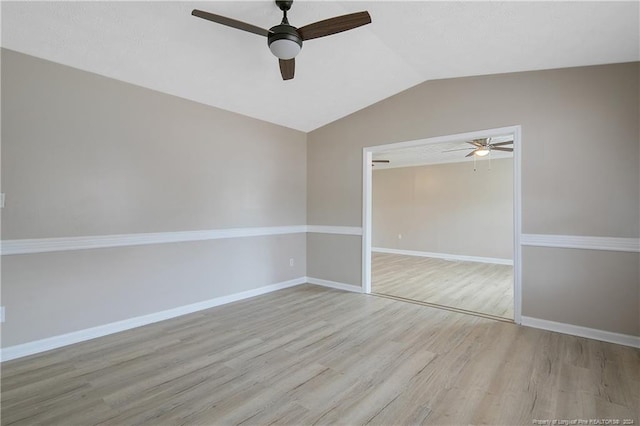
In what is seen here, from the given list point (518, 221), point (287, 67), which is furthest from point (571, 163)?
point (287, 67)

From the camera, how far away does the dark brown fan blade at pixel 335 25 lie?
86.1 inches

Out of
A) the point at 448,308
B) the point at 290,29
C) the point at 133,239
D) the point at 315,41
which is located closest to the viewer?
the point at 290,29

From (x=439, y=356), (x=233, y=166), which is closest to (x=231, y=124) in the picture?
(x=233, y=166)

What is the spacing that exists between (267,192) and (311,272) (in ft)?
5.29

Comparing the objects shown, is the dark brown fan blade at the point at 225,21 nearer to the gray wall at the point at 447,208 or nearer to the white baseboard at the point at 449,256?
the gray wall at the point at 447,208

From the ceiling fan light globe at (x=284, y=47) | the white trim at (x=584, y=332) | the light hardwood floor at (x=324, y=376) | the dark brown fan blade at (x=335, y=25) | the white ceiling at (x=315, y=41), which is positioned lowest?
the light hardwood floor at (x=324, y=376)

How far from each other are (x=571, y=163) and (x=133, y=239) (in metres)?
4.65

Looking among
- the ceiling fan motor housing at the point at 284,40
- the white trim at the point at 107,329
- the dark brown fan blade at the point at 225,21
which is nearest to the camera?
the dark brown fan blade at the point at 225,21

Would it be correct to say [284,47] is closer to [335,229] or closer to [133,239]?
[133,239]

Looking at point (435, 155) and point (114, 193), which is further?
point (435, 155)

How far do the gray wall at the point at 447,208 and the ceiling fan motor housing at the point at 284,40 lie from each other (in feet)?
20.7

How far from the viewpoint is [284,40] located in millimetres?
2314

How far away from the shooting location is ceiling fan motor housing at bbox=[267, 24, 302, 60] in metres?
2.29

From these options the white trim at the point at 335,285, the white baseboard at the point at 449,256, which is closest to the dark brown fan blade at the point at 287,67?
the white trim at the point at 335,285
